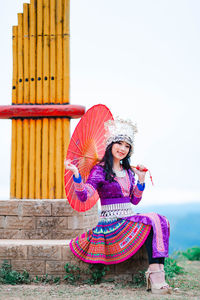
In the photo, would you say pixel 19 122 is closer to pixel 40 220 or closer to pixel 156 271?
pixel 40 220

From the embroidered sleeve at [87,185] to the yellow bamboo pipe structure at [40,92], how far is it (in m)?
1.15

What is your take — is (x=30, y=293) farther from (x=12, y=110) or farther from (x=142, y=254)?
(x=12, y=110)

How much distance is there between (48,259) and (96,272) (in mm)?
537

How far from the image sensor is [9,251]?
4.17 m

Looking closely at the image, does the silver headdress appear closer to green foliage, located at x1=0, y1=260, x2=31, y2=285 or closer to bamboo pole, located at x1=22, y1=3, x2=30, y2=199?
bamboo pole, located at x1=22, y1=3, x2=30, y2=199

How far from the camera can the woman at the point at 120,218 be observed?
357cm

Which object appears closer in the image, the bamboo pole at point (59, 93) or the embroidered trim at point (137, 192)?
the embroidered trim at point (137, 192)

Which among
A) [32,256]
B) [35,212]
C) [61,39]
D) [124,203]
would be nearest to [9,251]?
[32,256]

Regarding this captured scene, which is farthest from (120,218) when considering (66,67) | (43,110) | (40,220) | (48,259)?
(66,67)

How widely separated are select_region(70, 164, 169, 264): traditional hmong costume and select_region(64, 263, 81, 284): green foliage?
15 cm

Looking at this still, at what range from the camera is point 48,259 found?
13.4 ft

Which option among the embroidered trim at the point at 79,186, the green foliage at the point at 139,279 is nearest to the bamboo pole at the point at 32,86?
the embroidered trim at the point at 79,186

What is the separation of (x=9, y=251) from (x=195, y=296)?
1.96 m

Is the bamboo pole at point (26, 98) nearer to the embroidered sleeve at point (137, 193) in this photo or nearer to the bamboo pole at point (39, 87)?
the bamboo pole at point (39, 87)
